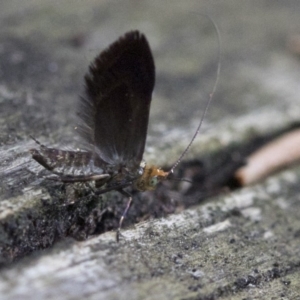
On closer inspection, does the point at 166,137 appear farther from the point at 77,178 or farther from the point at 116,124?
the point at 77,178

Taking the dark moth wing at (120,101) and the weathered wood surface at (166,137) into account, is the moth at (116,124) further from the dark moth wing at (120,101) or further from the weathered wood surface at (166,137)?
the weathered wood surface at (166,137)

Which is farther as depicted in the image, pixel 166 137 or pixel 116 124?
pixel 166 137

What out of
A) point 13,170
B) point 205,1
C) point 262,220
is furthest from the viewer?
point 205,1

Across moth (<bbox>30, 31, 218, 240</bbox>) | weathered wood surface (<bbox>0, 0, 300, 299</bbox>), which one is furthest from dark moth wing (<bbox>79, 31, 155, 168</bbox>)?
weathered wood surface (<bbox>0, 0, 300, 299</bbox>)

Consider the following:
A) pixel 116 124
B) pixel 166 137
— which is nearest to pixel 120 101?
pixel 116 124

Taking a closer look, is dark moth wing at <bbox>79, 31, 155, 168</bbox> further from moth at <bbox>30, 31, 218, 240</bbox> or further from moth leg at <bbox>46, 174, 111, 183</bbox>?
moth leg at <bbox>46, 174, 111, 183</bbox>

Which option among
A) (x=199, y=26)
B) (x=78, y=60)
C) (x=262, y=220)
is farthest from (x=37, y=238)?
(x=199, y=26)

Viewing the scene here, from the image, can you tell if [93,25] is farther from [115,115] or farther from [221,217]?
[221,217]
